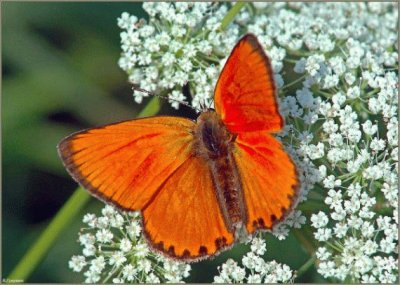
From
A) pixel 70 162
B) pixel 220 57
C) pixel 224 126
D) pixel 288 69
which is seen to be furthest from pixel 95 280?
pixel 288 69

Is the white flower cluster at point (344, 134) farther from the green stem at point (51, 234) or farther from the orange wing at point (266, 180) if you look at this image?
the green stem at point (51, 234)

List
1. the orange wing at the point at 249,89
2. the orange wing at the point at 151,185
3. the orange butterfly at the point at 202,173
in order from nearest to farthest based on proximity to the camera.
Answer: the orange wing at the point at 249,89 → the orange butterfly at the point at 202,173 → the orange wing at the point at 151,185

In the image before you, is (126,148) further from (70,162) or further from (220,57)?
(220,57)

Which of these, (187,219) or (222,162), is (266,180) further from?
(187,219)

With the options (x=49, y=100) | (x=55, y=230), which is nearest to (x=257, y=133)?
(x=55, y=230)

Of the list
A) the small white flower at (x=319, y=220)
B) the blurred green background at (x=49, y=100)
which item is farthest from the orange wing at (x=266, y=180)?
the blurred green background at (x=49, y=100)
